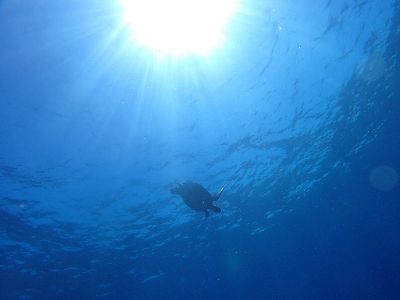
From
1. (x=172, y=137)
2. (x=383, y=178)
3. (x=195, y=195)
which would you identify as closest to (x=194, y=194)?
(x=195, y=195)

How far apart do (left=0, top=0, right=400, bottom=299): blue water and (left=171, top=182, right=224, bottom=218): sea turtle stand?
23.6 ft

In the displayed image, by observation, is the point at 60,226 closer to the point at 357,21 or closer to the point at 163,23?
the point at 163,23

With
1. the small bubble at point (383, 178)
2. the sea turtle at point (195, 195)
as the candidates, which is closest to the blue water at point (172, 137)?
the small bubble at point (383, 178)

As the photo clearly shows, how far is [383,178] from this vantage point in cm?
3084

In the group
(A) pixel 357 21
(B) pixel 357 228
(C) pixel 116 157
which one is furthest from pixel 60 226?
(B) pixel 357 228

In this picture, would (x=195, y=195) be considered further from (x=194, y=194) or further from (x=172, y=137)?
(x=172, y=137)

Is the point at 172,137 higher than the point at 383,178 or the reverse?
the reverse

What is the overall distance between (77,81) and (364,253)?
44770 millimetres

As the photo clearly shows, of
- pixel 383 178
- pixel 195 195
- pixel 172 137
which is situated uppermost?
pixel 383 178

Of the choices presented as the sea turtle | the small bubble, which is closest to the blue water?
the small bubble

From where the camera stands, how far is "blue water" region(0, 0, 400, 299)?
11.6 m

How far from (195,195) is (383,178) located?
30579 mm

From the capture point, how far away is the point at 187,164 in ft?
A: 57.8

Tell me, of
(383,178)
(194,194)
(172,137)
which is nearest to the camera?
(194,194)
